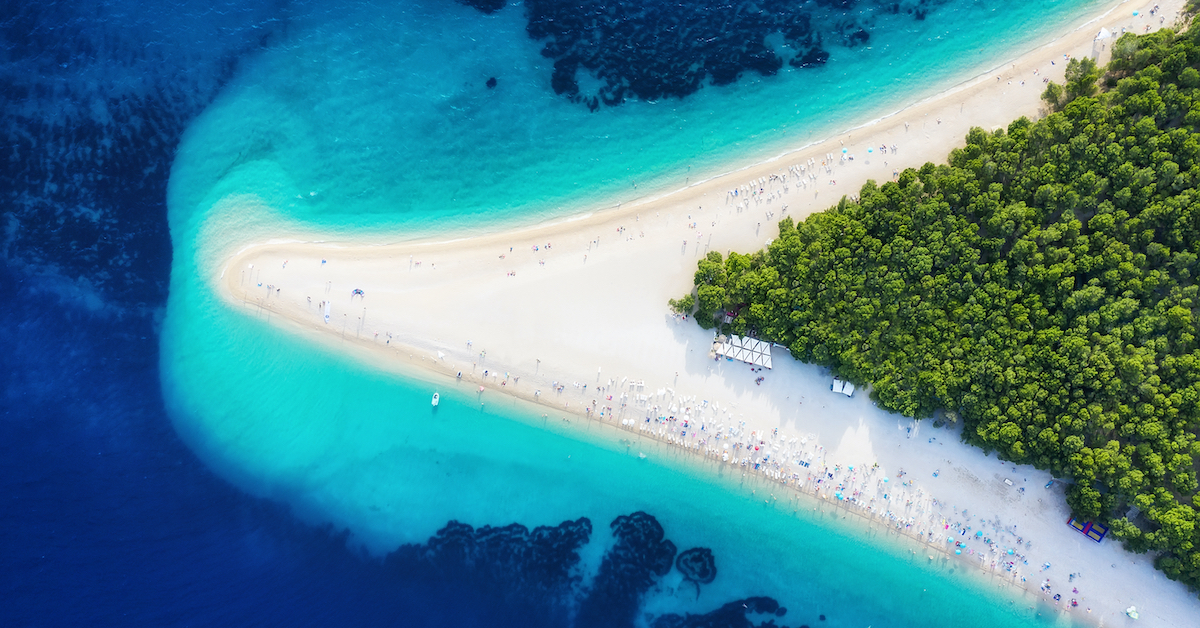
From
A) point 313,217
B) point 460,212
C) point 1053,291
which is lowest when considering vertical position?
point 1053,291

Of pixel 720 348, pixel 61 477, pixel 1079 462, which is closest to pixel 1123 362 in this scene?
pixel 1079 462

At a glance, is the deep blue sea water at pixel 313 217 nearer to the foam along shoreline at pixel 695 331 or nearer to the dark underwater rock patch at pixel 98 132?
the dark underwater rock patch at pixel 98 132

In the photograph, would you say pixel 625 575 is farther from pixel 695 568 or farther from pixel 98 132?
pixel 98 132

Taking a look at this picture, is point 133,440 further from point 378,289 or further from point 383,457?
point 378,289

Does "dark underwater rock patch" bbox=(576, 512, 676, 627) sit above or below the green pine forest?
below

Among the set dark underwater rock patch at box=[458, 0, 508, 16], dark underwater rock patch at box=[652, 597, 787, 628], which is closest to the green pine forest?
dark underwater rock patch at box=[652, 597, 787, 628]

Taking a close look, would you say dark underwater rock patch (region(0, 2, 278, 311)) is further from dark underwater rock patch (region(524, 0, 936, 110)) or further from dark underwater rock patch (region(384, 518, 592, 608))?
dark underwater rock patch (region(384, 518, 592, 608))

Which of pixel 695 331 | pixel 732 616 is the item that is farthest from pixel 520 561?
pixel 695 331
